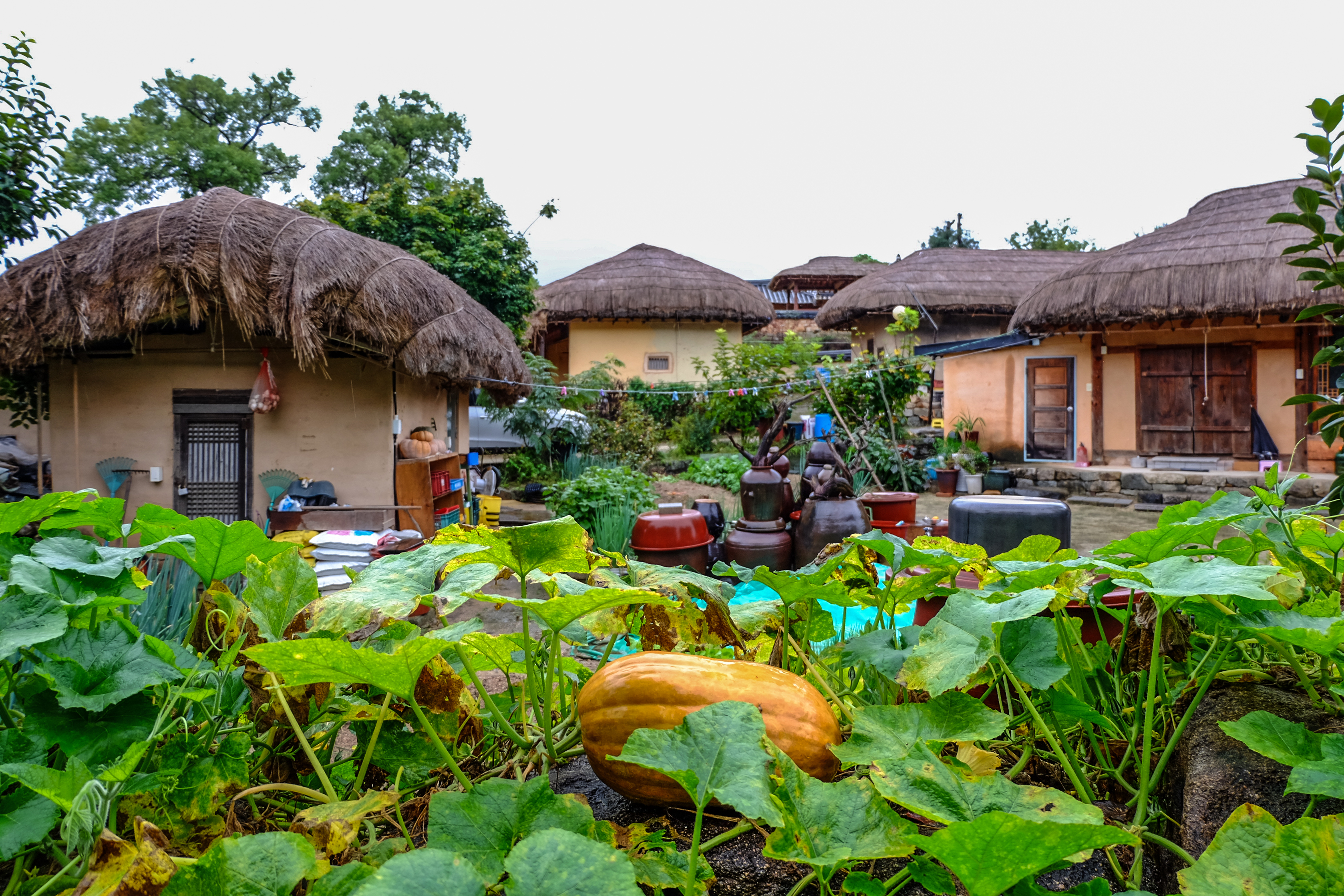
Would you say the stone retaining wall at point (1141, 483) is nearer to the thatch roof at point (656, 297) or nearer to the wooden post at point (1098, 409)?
the wooden post at point (1098, 409)

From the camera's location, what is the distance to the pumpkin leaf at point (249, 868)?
1.29 feet

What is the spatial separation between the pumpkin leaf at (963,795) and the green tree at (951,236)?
3444 cm

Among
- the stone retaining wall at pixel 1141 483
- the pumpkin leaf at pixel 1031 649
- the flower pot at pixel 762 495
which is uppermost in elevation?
the pumpkin leaf at pixel 1031 649

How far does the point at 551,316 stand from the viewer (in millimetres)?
18422

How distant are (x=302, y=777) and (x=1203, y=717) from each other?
85cm

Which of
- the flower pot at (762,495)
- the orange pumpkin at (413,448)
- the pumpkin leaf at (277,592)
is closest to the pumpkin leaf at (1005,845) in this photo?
the pumpkin leaf at (277,592)

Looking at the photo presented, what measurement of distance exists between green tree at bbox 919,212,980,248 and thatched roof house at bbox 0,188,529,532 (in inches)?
1171

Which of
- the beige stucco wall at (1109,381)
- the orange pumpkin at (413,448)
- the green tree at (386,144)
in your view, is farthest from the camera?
the green tree at (386,144)

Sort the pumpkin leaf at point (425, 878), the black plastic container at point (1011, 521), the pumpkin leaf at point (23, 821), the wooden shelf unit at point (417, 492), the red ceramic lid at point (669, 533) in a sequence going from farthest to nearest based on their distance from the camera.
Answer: the wooden shelf unit at point (417, 492), the red ceramic lid at point (669, 533), the black plastic container at point (1011, 521), the pumpkin leaf at point (23, 821), the pumpkin leaf at point (425, 878)

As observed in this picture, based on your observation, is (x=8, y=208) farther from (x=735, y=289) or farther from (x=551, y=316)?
(x=735, y=289)

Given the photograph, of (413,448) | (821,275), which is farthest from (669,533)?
(821,275)

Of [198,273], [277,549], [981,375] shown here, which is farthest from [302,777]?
[981,375]

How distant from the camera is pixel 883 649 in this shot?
0.69 metres

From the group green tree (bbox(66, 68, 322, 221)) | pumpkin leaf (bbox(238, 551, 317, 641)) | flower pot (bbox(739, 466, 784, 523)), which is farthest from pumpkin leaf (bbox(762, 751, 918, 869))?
green tree (bbox(66, 68, 322, 221))
